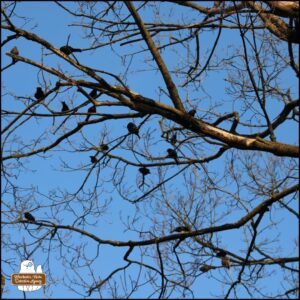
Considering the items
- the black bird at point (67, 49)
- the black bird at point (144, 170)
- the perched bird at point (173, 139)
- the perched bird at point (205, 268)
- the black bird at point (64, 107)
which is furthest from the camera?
the perched bird at point (205, 268)

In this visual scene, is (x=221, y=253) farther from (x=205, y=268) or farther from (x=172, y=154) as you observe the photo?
(x=172, y=154)

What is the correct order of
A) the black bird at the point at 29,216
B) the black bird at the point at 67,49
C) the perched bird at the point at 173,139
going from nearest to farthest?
the black bird at the point at 67,49, the black bird at the point at 29,216, the perched bird at the point at 173,139

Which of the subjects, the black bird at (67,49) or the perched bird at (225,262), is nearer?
the black bird at (67,49)

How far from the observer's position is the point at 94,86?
6113mm

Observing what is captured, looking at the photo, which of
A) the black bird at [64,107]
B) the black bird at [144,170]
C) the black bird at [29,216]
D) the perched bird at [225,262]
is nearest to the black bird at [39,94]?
the black bird at [64,107]

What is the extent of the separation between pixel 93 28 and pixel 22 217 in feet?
8.28

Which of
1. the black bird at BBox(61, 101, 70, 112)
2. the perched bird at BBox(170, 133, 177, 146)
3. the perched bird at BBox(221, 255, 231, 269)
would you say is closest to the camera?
the black bird at BBox(61, 101, 70, 112)

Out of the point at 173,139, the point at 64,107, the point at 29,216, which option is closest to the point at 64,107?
the point at 64,107

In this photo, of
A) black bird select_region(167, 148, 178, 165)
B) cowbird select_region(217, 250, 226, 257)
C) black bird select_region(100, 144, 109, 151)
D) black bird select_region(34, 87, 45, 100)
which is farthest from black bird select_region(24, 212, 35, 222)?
cowbird select_region(217, 250, 226, 257)

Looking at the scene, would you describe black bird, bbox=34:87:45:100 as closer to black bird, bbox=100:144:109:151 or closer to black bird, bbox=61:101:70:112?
black bird, bbox=61:101:70:112

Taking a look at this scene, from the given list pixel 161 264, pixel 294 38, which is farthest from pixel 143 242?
pixel 294 38

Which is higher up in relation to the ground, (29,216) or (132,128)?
(132,128)

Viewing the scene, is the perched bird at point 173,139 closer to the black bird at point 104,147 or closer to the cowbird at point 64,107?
the black bird at point 104,147

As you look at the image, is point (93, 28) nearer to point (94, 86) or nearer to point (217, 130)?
point (94, 86)
